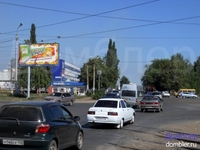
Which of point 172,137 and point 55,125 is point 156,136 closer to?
point 172,137

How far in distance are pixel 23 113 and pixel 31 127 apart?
0.51 m

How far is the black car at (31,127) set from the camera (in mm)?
9070

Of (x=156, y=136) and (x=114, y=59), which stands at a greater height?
(x=114, y=59)

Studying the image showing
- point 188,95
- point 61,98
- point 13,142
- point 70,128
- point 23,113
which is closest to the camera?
point 13,142

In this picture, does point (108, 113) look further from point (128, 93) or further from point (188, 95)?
point (188, 95)

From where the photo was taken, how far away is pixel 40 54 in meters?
57.5

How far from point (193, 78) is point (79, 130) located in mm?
111276

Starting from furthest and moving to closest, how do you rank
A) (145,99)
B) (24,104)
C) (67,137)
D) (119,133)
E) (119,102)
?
1. (145,99)
2. (119,102)
3. (119,133)
4. (67,137)
5. (24,104)

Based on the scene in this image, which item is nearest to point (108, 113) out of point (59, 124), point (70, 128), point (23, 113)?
point (70, 128)

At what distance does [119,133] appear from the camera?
16.8m

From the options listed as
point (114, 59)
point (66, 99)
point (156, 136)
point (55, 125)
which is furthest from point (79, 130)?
point (114, 59)

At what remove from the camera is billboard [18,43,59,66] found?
2256 inches

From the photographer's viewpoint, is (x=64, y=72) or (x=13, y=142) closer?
(x=13, y=142)

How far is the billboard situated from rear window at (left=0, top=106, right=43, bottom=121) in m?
48.0
